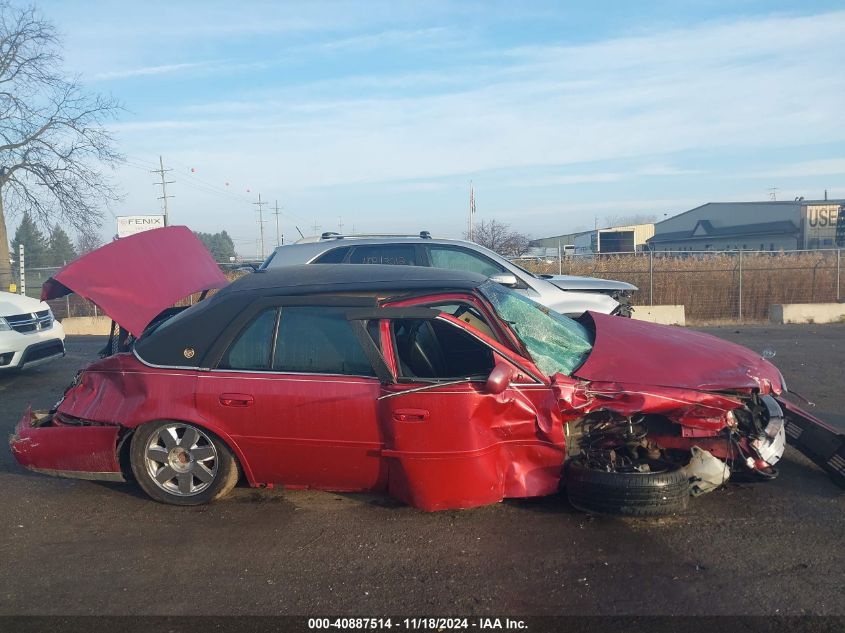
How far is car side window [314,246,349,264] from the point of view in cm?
894

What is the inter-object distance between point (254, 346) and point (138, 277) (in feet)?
4.67

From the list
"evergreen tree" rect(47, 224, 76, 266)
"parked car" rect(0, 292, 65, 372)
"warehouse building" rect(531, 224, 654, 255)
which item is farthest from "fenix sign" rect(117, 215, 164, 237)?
"parked car" rect(0, 292, 65, 372)

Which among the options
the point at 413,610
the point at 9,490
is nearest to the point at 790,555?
the point at 413,610

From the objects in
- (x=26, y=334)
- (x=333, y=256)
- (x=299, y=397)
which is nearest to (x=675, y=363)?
(x=299, y=397)

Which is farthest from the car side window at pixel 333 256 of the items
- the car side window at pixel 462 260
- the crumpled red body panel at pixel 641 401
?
the crumpled red body panel at pixel 641 401

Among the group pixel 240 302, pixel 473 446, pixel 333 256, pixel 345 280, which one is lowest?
pixel 473 446

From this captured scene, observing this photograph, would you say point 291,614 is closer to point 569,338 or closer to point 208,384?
point 208,384

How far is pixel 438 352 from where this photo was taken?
5.16 metres

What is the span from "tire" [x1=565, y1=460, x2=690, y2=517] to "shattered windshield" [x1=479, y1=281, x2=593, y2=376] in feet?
2.31

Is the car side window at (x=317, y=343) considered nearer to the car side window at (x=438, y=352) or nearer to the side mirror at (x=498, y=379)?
the car side window at (x=438, y=352)

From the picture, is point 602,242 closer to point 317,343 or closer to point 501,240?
point 501,240

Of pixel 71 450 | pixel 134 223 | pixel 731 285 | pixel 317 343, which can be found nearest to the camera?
pixel 317 343

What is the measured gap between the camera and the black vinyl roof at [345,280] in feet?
16.2

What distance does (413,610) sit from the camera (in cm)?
358
